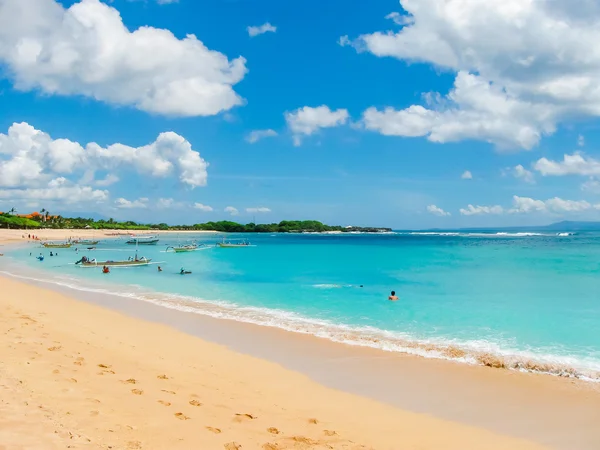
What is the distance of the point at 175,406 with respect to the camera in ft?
24.2

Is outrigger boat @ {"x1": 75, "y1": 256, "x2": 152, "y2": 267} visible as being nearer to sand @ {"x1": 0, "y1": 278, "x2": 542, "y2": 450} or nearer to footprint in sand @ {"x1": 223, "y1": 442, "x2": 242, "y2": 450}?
sand @ {"x1": 0, "y1": 278, "x2": 542, "y2": 450}

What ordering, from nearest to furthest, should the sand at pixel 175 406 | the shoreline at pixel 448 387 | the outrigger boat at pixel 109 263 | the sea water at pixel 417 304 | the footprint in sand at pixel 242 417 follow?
the sand at pixel 175 406
the footprint in sand at pixel 242 417
the shoreline at pixel 448 387
the sea water at pixel 417 304
the outrigger boat at pixel 109 263

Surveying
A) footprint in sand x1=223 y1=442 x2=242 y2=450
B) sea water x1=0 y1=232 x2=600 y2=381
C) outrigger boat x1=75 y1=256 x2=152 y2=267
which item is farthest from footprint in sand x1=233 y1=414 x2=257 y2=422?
outrigger boat x1=75 y1=256 x2=152 y2=267

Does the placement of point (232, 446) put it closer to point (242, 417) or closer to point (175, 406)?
point (242, 417)

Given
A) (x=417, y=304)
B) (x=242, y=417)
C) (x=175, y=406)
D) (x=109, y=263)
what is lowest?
(x=109, y=263)

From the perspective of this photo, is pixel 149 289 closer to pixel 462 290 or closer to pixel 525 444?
pixel 462 290

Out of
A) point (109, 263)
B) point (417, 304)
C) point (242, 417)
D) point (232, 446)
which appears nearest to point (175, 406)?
point (242, 417)

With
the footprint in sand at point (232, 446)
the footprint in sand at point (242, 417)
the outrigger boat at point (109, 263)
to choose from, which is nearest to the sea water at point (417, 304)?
the outrigger boat at point (109, 263)

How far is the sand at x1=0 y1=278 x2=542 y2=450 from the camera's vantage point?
227 inches

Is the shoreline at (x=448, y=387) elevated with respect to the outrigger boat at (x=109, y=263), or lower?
elevated

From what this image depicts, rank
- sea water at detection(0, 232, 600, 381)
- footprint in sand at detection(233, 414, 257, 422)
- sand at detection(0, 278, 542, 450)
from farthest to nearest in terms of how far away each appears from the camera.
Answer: sea water at detection(0, 232, 600, 381) < footprint in sand at detection(233, 414, 257, 422) < sand at detection(0, 278, 542, 450)

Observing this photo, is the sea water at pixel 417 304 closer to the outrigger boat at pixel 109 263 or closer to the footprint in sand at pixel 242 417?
the outrigger boat at pixel 109 263

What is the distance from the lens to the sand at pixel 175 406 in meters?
5.75

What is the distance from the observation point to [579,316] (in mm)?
20047
